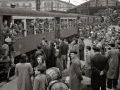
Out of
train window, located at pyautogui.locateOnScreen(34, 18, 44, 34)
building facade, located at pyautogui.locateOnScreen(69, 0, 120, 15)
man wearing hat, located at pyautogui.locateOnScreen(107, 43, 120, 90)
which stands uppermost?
building facade, located at pyautogui.locateOnScreen(69, 0, 120, 15)

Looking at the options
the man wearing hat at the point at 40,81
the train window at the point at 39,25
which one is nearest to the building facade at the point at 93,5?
the train window at the point at 39,25

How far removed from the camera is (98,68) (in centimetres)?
743

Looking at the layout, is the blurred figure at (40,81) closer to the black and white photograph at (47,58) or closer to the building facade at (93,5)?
the black and white photograph at (47,58)

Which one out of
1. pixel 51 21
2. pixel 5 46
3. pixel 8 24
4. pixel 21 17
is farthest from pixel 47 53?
pixel 51 21

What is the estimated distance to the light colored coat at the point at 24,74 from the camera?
7.48 metres

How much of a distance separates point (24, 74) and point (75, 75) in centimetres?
149

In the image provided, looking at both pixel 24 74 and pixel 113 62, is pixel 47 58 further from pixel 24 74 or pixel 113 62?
pixel 24 74

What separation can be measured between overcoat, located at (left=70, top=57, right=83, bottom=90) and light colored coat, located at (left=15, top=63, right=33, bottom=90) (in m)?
1.24

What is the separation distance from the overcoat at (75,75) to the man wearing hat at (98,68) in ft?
1.69

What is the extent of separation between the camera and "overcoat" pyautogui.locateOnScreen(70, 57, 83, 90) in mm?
7062

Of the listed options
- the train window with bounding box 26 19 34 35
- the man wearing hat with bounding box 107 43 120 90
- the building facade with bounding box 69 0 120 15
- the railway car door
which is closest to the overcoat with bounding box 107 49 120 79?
the man wearing hat with bounding box 107 43 120 90

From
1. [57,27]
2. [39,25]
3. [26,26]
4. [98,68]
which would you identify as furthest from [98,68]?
[57,27]

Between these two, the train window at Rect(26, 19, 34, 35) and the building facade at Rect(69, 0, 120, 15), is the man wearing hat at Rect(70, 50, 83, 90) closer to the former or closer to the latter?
the train window at Rect(26, 19, 34, 35)

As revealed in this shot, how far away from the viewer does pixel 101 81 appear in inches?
295
